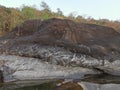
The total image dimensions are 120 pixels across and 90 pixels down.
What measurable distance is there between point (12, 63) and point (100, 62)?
3757 millimetres

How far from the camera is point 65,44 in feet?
53.9

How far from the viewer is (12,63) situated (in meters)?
15.5

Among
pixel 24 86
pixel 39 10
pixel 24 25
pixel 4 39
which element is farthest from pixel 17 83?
pixel 39 10

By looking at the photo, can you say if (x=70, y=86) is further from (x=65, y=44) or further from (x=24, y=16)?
(x=24, y=16)

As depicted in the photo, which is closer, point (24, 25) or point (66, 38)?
point (66, 38)

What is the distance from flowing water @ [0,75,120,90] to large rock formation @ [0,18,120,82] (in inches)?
40.3

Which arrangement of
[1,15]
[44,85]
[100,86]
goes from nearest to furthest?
[100,86], [44,85], [1,15]

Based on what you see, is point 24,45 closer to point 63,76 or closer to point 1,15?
point 63,76

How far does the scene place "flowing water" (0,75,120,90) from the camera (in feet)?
34.4

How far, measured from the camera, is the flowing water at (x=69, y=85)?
1048 centimetres

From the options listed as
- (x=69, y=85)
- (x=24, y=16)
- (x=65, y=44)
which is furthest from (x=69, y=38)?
(x=24, y=16)

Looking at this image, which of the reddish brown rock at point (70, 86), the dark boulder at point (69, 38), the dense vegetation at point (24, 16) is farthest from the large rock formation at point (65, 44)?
the dense vegetation at point (24, 16)

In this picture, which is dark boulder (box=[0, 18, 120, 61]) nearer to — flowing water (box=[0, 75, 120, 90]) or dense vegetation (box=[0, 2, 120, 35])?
flowing water (box=[0, 75, 120, 90])

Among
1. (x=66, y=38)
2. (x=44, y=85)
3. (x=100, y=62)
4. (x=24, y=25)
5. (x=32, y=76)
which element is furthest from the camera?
(x=24, y=25)
